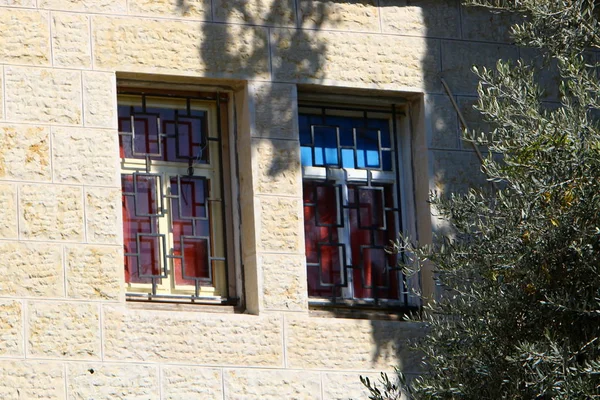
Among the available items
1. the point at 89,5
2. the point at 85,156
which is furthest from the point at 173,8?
the point at 85,156

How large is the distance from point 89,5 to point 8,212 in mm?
1597

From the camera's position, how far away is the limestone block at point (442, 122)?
12477 mm

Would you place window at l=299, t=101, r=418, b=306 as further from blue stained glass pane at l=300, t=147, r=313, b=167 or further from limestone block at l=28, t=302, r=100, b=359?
limestone block at l=28, t=302, r=100, b=359

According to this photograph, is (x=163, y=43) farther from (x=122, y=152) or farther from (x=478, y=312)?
(x=478, y=312)

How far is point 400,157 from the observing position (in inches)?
496

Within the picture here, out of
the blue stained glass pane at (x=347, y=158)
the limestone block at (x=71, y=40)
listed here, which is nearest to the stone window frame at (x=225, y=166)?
the limestone block at (x=71, y=40)

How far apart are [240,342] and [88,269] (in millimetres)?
1113

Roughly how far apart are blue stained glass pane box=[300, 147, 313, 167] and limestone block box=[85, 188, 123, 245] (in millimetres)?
1496

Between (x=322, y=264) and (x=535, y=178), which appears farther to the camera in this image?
(x=322, y=264)

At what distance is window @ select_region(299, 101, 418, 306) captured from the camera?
40.1 ft

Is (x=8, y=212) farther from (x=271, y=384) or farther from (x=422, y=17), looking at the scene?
(x=422, y=17)

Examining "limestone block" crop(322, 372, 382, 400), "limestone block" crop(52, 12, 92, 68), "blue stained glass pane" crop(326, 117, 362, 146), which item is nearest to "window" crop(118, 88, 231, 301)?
"limestone block" crop(52, 12, 92, 68)

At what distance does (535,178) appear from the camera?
964 centimetres

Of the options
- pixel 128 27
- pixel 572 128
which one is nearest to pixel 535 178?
pixel 572 128
